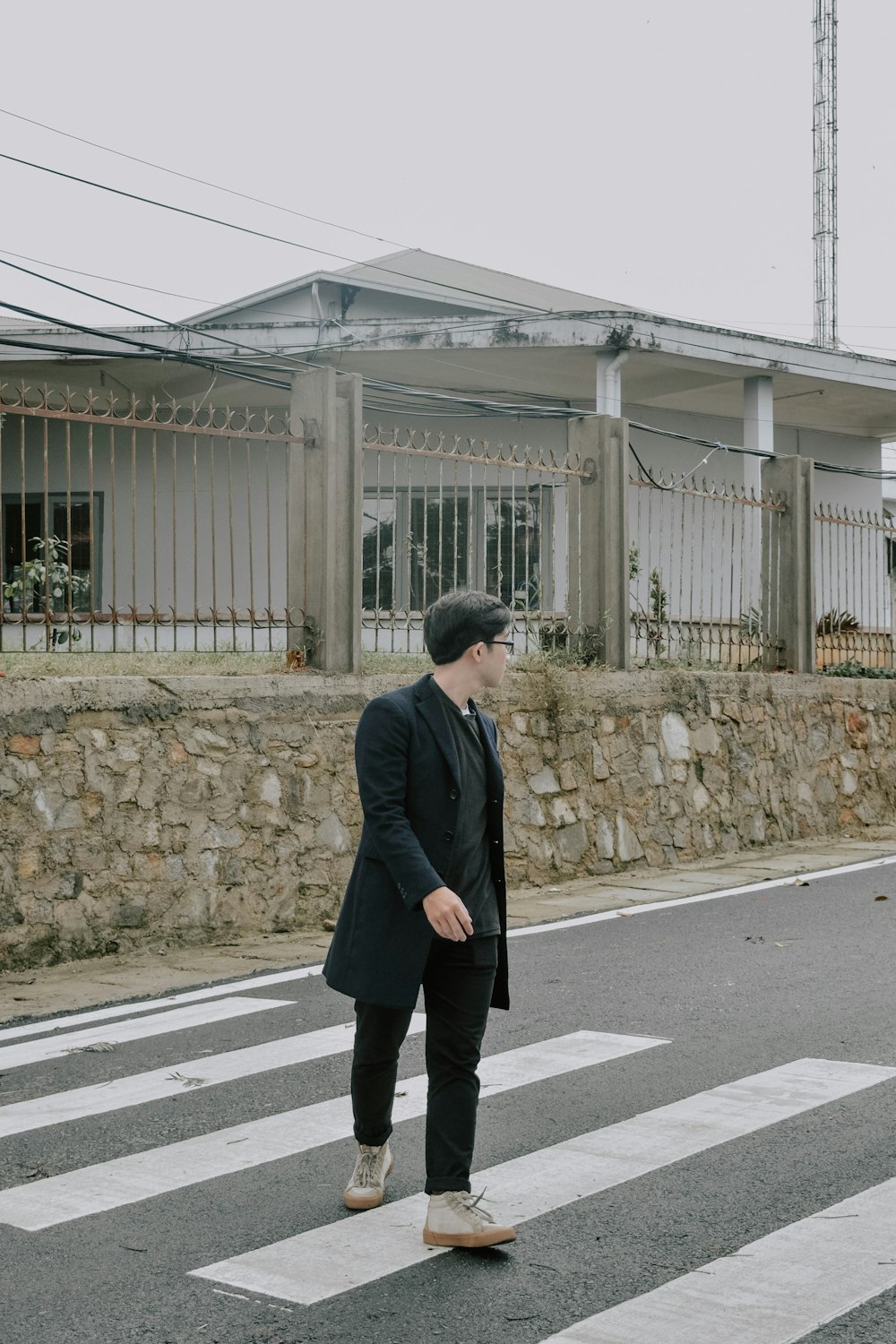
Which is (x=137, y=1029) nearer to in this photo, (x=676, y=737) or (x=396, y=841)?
(x=396, y=841)

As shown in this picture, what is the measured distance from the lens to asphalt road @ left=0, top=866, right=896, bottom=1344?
347 centimetres

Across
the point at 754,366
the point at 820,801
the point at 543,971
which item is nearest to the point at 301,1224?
the point at 543,971

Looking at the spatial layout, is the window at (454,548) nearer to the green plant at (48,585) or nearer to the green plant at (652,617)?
the green plant at (652,617)

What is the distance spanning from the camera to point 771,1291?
356 cm

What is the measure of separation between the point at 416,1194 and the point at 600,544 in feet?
27.5

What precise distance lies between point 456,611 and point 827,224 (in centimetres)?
3935

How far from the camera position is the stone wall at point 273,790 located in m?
8.20

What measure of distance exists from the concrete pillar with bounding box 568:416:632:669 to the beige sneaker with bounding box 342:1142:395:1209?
8.17m

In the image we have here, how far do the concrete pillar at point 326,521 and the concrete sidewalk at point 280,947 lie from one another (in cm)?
206

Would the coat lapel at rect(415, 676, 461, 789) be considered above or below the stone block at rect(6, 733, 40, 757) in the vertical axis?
above

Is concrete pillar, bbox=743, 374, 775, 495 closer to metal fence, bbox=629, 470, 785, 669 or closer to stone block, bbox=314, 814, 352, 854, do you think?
metal fence, bbox=629, 470, 785, 669

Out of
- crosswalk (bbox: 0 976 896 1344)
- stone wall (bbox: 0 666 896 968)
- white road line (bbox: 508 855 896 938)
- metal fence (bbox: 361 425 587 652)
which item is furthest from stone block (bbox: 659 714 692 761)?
crosswalk (bbox: 0 976 896 1344)

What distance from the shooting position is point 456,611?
4.18 m

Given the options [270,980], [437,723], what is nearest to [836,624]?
[270,980]
